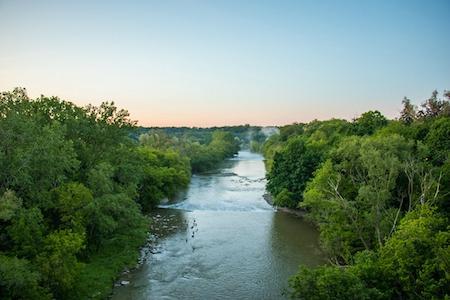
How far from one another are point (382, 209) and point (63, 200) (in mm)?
24143

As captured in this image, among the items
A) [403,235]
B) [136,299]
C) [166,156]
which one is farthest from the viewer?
[166,156]

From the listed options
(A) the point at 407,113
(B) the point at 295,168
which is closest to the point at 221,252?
(B) the point at 295,168

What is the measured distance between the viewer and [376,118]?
66625 mm

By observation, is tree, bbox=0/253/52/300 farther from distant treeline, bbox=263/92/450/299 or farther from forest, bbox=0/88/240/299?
distant treeline, bbox=263/92/450/299

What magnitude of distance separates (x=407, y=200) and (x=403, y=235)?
1352 centimetres

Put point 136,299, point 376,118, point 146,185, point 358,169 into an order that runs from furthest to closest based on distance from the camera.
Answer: point 376,118
point 146,185
point 358,169
point 136,299

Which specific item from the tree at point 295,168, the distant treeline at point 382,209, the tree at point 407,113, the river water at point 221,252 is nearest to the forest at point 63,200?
the river water at point 221,252

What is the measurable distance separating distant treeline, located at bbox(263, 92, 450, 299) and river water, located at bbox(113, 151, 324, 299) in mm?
3589

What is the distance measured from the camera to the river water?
28.8 metres

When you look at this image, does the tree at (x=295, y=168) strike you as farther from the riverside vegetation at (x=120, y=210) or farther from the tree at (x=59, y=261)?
the tree at (x=59, y=261)

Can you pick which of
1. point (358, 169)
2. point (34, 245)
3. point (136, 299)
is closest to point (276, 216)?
point (358, 169)

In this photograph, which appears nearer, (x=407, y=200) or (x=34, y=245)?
(x=34, y=245)

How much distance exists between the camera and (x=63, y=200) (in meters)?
27.8

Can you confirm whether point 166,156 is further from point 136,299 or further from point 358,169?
point 136,299
